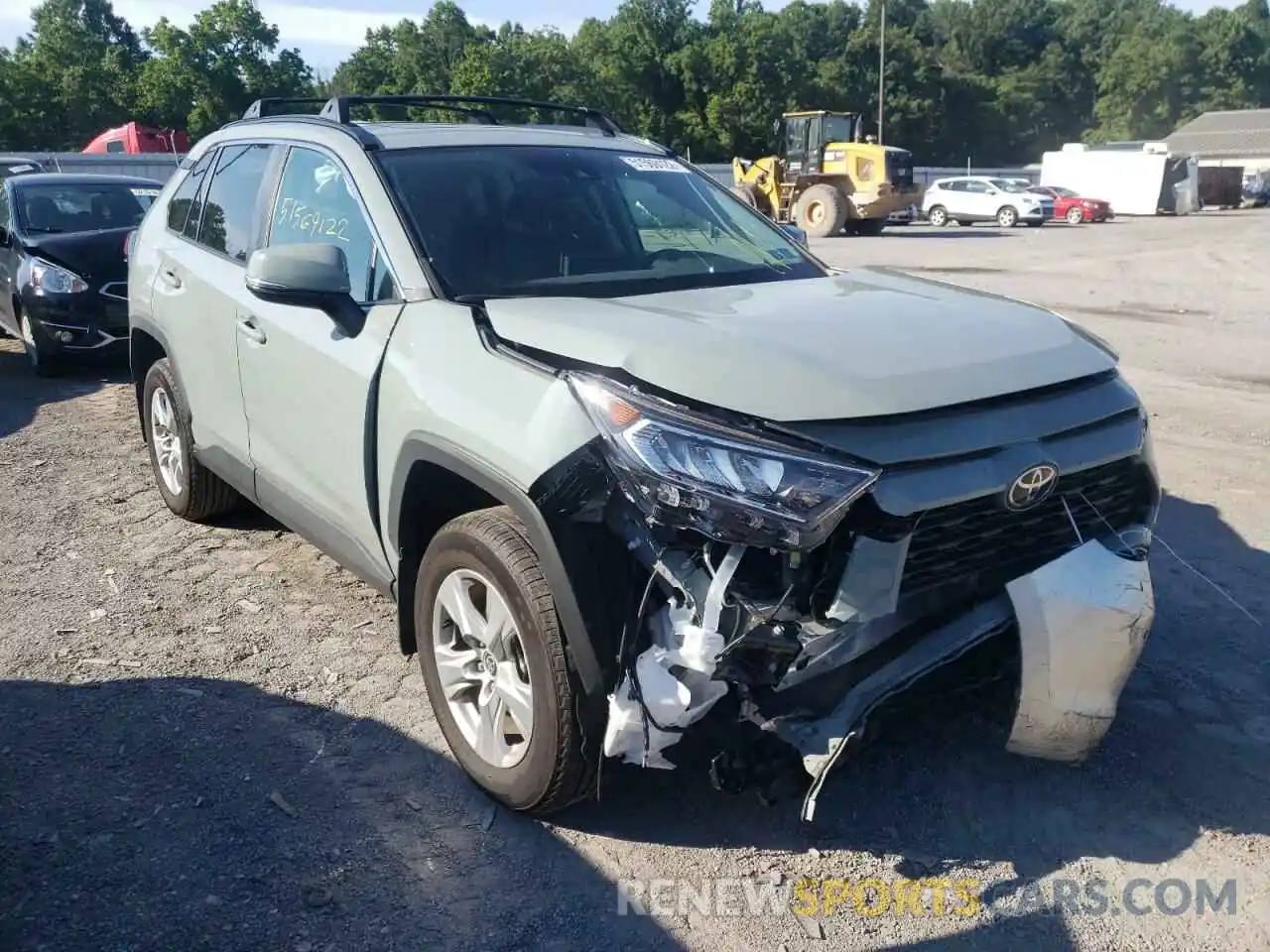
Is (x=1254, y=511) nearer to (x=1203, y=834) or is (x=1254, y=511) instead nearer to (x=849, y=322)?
(x=1203, y=834)

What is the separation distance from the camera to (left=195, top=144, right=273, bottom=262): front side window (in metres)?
4.30

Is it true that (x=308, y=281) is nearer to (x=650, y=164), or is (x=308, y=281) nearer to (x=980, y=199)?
(x=650, y=164)

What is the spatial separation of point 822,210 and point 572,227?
25942 mm

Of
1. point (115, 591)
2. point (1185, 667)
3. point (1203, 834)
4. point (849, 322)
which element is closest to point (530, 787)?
point (849, 322)

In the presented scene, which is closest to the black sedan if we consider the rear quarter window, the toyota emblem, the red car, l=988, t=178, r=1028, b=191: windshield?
the rear quarter window

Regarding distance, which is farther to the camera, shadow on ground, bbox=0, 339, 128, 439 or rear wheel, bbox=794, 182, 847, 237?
rear wheel, bbox=794, 182, 847, 237

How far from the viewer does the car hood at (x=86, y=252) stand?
8.59 meters

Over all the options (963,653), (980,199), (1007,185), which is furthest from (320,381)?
(1007,185)

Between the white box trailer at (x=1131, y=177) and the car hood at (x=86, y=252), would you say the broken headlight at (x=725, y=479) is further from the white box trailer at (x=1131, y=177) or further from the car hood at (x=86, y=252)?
the white box trailer at (x=1131, y=177)

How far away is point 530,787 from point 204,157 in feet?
11.8

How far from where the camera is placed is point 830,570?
7.91ft

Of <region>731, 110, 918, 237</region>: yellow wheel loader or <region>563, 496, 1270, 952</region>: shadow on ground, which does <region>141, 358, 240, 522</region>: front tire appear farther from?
<region>731, 110, 918, 237</region>: yellow wheel loader

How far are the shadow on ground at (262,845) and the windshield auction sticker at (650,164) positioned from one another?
2.31 metres

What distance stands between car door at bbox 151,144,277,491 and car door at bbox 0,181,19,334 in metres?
4.85
